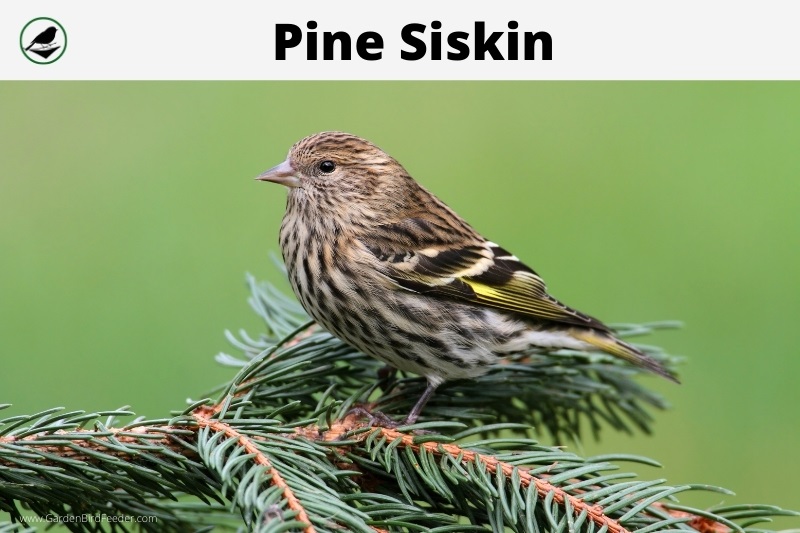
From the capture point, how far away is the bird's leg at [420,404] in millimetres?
2391

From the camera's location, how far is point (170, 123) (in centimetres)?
616

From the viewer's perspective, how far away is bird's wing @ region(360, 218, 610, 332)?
2.99 meters

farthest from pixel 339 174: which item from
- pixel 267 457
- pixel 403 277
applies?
pixel 267 457

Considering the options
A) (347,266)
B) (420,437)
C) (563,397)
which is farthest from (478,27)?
(420,437)

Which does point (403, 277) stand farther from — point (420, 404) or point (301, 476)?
point (301, 476)

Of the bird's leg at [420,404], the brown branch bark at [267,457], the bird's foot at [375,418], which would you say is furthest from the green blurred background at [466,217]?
the brown branch bark at [267,457]

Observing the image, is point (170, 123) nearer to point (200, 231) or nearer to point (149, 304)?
point (200, 231)

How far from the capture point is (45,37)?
17.1 ft

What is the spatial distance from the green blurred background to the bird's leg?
1967mm

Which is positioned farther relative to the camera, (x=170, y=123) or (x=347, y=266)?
(x=170, y=123)

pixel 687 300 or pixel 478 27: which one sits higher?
pixel 478 27

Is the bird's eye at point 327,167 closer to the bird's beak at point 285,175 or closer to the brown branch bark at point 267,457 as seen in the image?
the bird's beak at point 285,175

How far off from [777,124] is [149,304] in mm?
4047

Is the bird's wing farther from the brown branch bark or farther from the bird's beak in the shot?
the brown branch bark
